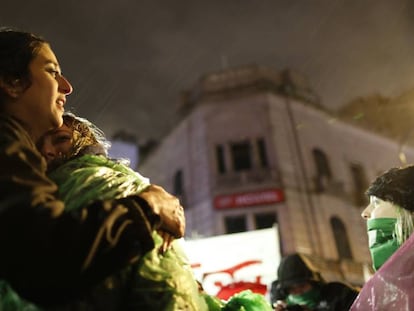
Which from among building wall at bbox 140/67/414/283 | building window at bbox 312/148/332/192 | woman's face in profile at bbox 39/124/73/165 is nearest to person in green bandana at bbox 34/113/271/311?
woman's face in profile at bbox 39/124/73/165

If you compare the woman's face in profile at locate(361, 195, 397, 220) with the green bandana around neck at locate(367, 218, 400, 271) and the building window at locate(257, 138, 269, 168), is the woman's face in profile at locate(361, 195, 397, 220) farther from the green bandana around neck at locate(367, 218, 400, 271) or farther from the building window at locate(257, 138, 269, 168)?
the building window at locate(257, 138, 269, 168)

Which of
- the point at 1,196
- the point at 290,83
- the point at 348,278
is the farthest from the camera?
the point at 290,83

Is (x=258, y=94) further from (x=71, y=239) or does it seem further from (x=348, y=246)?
(x=71, y=239)

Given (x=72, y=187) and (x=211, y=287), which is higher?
(x=72, y=187)

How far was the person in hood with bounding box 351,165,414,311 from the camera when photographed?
1.91 m

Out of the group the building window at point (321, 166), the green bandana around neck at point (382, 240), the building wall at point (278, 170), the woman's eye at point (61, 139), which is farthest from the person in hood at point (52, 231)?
the building window at point (321, 166)

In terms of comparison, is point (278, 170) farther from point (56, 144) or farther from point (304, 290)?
point (56, 144)

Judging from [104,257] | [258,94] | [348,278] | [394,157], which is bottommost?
[348,278]

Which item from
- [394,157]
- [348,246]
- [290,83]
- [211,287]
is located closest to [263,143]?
[290,83]

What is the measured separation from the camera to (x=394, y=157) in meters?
24.2

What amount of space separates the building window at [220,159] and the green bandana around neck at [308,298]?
14.6 meters

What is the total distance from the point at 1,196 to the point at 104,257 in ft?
1.06

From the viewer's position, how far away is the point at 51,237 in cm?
108

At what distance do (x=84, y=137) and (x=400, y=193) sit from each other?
76.5 inches
